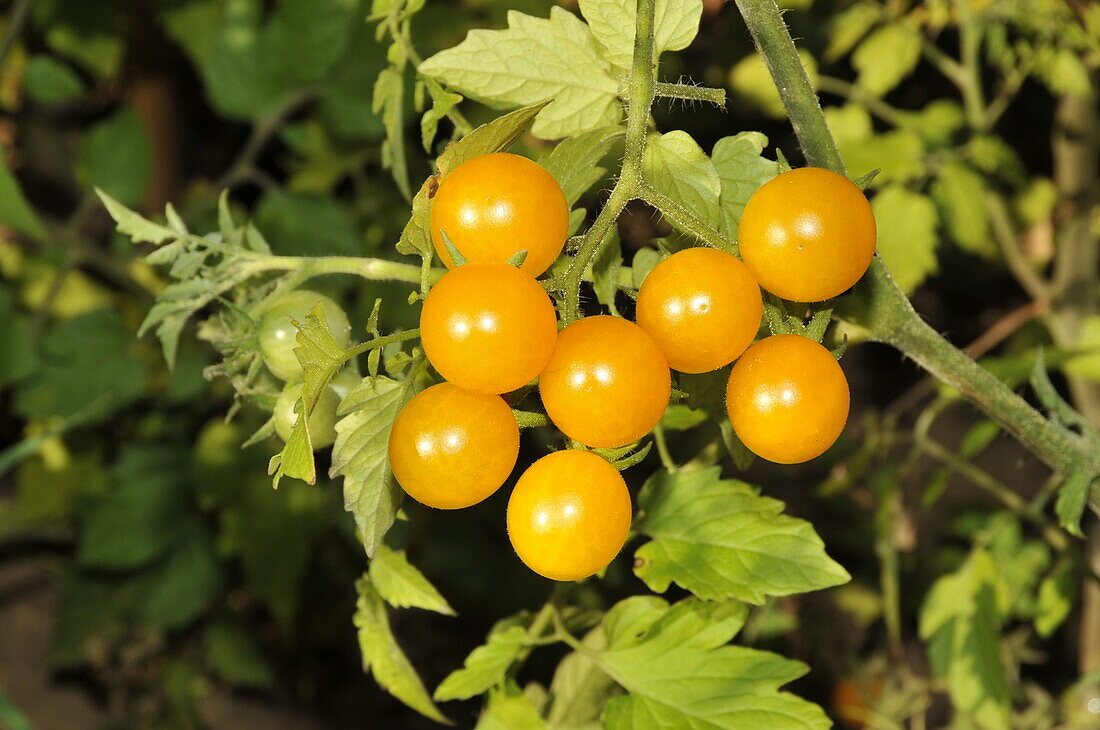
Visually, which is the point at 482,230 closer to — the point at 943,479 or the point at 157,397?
the point at 943,479

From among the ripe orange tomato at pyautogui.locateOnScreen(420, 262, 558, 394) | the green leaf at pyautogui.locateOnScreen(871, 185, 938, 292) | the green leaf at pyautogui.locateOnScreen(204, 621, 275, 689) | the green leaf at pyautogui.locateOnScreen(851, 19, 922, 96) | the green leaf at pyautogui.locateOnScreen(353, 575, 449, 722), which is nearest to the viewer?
the ripe orange tomato at pyautogui.locateOnScreen(420, 262, 558, 394)

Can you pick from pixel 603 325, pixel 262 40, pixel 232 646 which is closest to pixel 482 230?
pixel 603 325

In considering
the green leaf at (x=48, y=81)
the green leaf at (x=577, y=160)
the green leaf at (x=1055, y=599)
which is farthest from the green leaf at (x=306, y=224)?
the green leaf at (x=1055, y=599)

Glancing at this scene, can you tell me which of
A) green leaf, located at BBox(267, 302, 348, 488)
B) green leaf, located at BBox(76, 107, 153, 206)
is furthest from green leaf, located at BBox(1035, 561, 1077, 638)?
green leaf, located at BBox(76, 107, 153, 206)

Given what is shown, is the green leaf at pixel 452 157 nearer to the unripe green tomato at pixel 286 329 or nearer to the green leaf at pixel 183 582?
the unripe green tomato at pixel 286 329

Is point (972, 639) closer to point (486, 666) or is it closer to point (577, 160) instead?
point (486, 666)

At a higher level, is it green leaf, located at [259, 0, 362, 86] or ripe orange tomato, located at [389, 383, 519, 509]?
ripe orange tomato, located at [389, 383, 519, 509]

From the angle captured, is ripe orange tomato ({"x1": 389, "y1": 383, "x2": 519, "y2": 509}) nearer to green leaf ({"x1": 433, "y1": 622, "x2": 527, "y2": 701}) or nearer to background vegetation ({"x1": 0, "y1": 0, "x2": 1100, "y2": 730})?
green leaf ({"x1": 433, "y1": 622, "x2": 527, "y2": 701})
